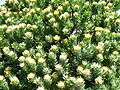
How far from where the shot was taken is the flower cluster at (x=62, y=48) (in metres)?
11.8

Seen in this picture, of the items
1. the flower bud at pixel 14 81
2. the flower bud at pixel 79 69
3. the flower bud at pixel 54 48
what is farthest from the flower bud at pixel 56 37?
the flower bud at pixel 14 81

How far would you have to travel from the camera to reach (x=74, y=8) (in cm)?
1339

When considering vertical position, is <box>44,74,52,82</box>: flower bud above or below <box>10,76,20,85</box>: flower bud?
below

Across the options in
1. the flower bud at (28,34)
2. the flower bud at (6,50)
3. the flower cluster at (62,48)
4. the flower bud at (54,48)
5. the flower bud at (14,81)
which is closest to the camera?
the flower cluster at (62,48)

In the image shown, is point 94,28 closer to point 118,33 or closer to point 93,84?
point 118,33

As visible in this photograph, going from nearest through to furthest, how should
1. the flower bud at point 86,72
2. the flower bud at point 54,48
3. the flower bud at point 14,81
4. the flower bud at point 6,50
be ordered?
the flower bud at point 86,72 → the flower bud at point 14,81 → the flower bud at point 54,48 → the flower bud at point 6,50

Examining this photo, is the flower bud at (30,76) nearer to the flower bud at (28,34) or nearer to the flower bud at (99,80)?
the flower bud at (28,34)

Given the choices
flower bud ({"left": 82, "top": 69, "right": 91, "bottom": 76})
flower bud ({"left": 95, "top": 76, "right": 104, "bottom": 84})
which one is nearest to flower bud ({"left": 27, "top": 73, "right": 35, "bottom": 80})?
flower bud ({"left": 82, "top": 69, "right": 91, "bottom": 76})

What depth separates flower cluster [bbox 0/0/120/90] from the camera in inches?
463

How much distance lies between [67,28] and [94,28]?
96 cm

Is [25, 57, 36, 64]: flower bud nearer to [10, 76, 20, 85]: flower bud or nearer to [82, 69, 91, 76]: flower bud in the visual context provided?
[10, 76, 20, 85]: flower bud

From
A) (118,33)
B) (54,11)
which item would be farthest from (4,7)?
(118,33)

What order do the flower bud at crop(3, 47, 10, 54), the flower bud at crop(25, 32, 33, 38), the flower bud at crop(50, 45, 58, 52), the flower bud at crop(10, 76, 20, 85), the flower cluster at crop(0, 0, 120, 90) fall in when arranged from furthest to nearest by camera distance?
the flower bud at crop(25, 32, 33, 38) → the flower bud at crop(3, 47, 10, 54) → the flower bud at crop(50, 45, 58, 52) → the flower bud at crop(10, 76, 20, 85) → the flower cluster at crop(0, 0, 120, 90)

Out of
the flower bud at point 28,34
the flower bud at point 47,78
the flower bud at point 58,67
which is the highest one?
the flower bud at point 28,34
